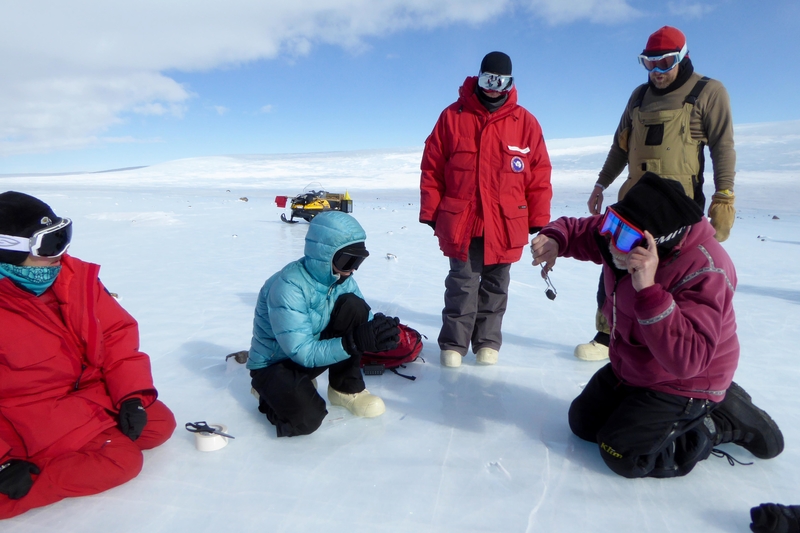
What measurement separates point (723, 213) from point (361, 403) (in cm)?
201

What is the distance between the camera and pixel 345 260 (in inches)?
82.8

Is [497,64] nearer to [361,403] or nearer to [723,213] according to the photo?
[723,213]

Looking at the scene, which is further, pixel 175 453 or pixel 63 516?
pixel 175 453

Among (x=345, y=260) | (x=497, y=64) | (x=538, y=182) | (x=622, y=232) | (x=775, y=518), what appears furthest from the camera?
(x=538, y=182)

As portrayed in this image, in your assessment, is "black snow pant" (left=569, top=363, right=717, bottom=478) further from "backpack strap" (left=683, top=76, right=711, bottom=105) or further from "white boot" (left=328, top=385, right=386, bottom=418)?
"backpack strap" (left=683, top=76, right=711, bottom=105)

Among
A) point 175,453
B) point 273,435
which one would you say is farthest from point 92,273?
point 273,435

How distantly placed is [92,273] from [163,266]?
3677mm

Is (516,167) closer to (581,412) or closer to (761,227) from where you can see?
(581,412)

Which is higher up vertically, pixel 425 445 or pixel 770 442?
pixel 770 442

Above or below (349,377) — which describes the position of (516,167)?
above

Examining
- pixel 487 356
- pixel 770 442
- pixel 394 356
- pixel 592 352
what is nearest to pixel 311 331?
pixel 394 356

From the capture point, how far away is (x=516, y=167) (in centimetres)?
278

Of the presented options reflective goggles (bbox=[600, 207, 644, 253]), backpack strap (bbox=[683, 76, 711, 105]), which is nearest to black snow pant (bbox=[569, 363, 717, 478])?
reflective goggles (bbox=[600, 207, 644, 253])

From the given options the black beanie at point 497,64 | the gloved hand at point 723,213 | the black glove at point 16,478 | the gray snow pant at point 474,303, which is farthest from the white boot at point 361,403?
the gloved hand at point 723,213
